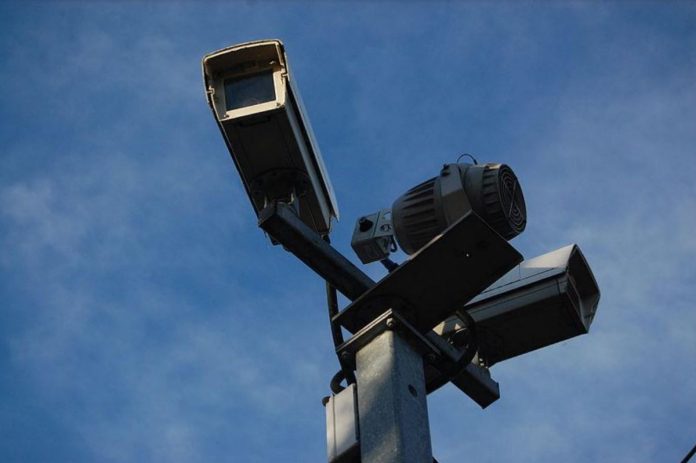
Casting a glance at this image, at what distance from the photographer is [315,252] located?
3.70 meters

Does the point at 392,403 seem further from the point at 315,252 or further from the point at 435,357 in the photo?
the point at 315,252

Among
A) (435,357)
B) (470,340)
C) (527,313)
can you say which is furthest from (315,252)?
(527,313)

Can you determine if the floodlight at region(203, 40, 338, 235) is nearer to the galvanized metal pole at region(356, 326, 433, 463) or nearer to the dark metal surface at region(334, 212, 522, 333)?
the dark metal surface at region(334, 212, 522, 333)

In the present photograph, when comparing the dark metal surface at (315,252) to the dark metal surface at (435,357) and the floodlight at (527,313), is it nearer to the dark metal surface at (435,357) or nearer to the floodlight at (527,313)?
the dark metal surface at (435,357)

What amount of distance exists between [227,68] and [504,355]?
5.55ft

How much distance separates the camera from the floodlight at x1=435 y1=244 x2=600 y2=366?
426 cm

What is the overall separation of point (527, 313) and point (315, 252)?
108 cm

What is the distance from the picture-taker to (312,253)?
146 inches

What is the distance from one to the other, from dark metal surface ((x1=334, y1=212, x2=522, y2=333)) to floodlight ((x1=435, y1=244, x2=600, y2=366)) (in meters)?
0.61

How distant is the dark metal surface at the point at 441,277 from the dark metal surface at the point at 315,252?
0.35 ft

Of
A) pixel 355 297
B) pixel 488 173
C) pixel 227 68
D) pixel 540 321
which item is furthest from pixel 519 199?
pixel 227 68

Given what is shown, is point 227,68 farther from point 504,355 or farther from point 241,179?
point 504,355

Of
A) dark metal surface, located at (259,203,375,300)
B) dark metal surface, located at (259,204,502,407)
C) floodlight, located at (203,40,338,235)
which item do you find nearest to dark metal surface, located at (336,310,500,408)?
dark metal surface, located at (259,204,502,407)

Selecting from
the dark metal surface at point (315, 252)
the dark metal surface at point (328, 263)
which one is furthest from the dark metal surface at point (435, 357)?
the dark metal surface at point (315, 252)
